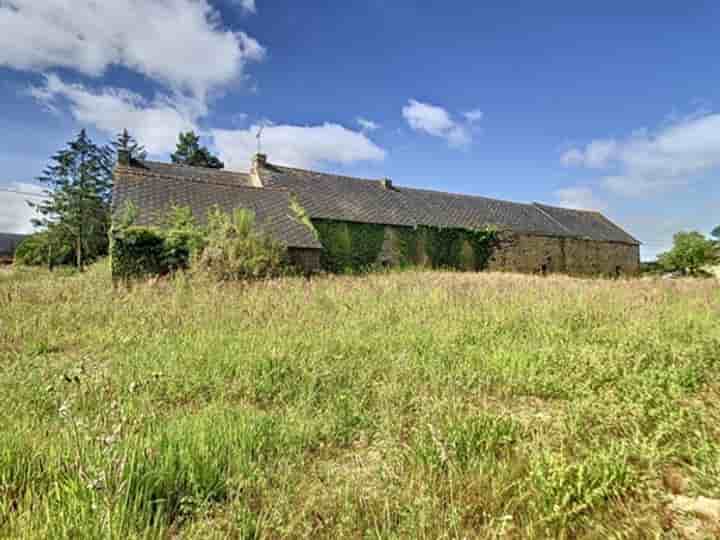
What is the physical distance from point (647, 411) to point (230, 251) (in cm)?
1047

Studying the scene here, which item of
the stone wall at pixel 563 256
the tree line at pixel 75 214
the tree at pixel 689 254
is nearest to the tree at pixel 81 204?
the tree line at pixel 75 214

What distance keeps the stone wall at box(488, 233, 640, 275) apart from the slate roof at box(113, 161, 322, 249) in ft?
45.1

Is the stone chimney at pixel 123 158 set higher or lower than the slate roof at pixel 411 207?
higher

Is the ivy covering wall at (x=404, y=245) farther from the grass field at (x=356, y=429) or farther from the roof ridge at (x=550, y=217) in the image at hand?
the grass field at (x=356, y=429)

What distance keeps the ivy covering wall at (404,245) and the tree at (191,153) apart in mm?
30720

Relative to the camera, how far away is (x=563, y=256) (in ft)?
84.8

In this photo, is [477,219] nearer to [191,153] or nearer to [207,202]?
[207,202]

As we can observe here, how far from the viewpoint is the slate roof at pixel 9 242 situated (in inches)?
1888

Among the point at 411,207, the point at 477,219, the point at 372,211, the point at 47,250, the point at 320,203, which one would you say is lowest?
the point at 47,250

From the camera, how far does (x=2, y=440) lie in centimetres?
212

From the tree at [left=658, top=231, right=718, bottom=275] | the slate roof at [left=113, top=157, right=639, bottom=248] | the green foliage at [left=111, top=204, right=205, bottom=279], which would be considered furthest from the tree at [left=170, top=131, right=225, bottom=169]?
the tree at [left=658, top=231, right=718, bottom=275]

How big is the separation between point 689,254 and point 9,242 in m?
82.9

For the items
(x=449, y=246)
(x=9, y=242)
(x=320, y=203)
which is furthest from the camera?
(x=9, y=242)

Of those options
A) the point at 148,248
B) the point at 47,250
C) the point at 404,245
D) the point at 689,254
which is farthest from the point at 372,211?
the point at 47,250
